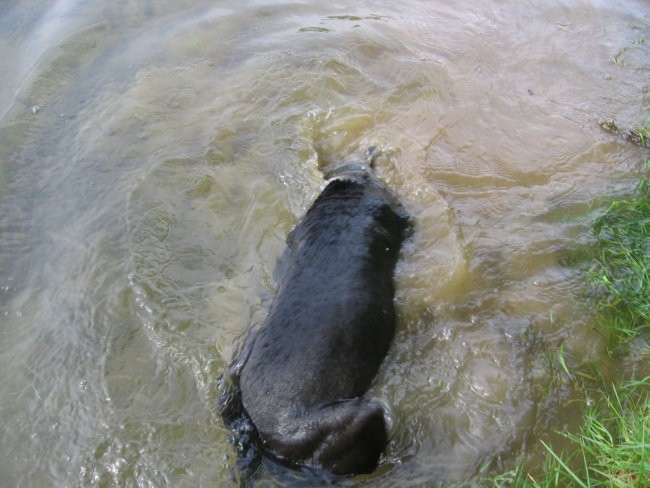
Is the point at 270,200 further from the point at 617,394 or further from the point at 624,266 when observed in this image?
the point at 617,394

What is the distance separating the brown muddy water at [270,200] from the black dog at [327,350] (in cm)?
27

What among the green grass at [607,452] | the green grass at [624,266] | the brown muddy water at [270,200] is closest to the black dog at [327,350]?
the brown muddy water at [270,200]

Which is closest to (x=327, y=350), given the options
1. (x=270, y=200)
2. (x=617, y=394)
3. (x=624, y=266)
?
(x=617, y=394)

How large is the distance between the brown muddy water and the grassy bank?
133 millimetres

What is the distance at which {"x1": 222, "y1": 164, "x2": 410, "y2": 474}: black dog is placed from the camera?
256 centimetres

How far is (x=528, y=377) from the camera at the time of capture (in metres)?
3.20

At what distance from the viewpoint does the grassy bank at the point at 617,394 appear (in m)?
2.51

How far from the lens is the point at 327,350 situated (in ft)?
9.02

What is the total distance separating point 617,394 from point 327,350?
5.96 ft

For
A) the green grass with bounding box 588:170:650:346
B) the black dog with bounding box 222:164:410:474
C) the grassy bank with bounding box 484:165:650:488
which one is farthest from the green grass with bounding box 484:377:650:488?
the black dog with bounding box 222:164:410:474

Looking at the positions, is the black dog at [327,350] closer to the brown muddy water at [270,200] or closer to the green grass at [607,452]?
the brown muddy water at [270,200]

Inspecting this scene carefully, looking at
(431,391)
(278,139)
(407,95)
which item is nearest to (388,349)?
(431,391)

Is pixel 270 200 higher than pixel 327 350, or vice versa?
pixel 327 350

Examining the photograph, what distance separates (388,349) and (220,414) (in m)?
1.13
